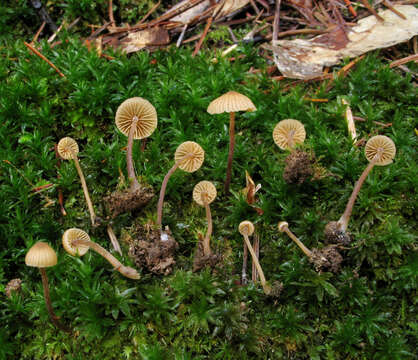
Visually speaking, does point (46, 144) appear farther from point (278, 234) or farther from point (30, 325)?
point (278, 234)

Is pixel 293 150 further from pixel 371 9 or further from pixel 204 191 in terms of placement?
pixel 371 9

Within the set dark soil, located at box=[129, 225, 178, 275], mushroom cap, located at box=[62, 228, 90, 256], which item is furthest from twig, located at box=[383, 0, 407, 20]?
mushroom cap, located at box=[62, 228, 90, 256]

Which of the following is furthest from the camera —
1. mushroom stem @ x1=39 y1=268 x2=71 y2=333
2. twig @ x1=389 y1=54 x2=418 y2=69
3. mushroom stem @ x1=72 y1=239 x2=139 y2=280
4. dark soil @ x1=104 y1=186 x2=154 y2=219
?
twig @ x1=389 y1=54 x2=418 y2=69

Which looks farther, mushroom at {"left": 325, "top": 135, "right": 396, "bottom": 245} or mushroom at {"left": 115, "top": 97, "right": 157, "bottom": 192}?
mushroom at {"left": 115, "top": 97, "right": 157, "bottom": 192}

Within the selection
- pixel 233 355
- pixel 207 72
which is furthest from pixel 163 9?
pixel 233 355

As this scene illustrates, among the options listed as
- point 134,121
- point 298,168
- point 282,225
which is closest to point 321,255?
point 282,225

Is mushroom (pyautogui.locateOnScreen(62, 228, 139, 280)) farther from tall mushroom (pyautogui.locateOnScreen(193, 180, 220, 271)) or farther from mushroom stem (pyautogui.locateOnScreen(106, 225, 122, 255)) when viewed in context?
tall mushroom (pyautogui.locateOnScreen(193, 180, 220, 271))
